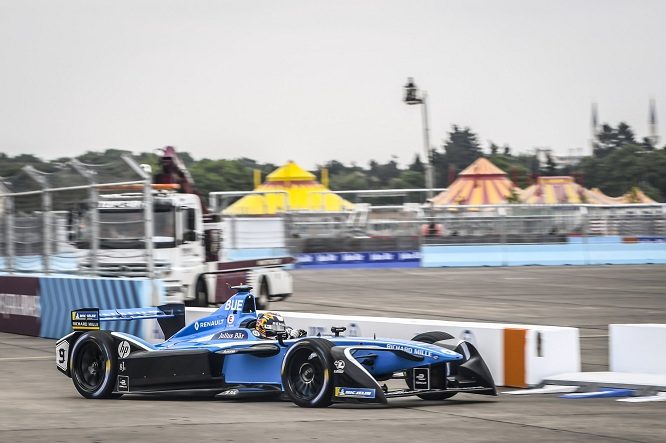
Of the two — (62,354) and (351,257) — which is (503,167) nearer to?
(351,257)

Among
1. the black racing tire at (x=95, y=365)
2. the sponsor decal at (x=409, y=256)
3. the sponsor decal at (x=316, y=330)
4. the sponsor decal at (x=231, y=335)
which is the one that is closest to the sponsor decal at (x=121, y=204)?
the sponsor decal at (x=316, y=330)

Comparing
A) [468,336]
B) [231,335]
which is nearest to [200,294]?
[468,336]

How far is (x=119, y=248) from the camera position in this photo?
60.3ft

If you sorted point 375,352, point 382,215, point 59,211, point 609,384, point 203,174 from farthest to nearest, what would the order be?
1. point 203,174
2. point 382,215
3. point 59,211
4. point 609,384
5. point 375,352

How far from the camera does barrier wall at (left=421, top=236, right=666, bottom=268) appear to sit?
3900 cm

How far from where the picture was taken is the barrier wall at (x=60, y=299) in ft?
53.8

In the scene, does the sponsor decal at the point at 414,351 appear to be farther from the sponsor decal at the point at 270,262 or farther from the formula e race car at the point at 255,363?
the sponsor decal at the point at 270,262

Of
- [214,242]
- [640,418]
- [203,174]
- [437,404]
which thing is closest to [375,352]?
[437,404]

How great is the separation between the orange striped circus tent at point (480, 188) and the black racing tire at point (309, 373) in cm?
4966

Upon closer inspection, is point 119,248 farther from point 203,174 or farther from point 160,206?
point 203,174

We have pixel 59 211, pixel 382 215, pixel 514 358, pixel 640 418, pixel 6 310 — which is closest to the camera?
pixel 640 418

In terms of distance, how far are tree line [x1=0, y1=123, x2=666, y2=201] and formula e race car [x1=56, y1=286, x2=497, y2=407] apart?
2003 inches

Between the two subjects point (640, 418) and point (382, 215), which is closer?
point (640, 418)

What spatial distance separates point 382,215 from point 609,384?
33198 millimetres
